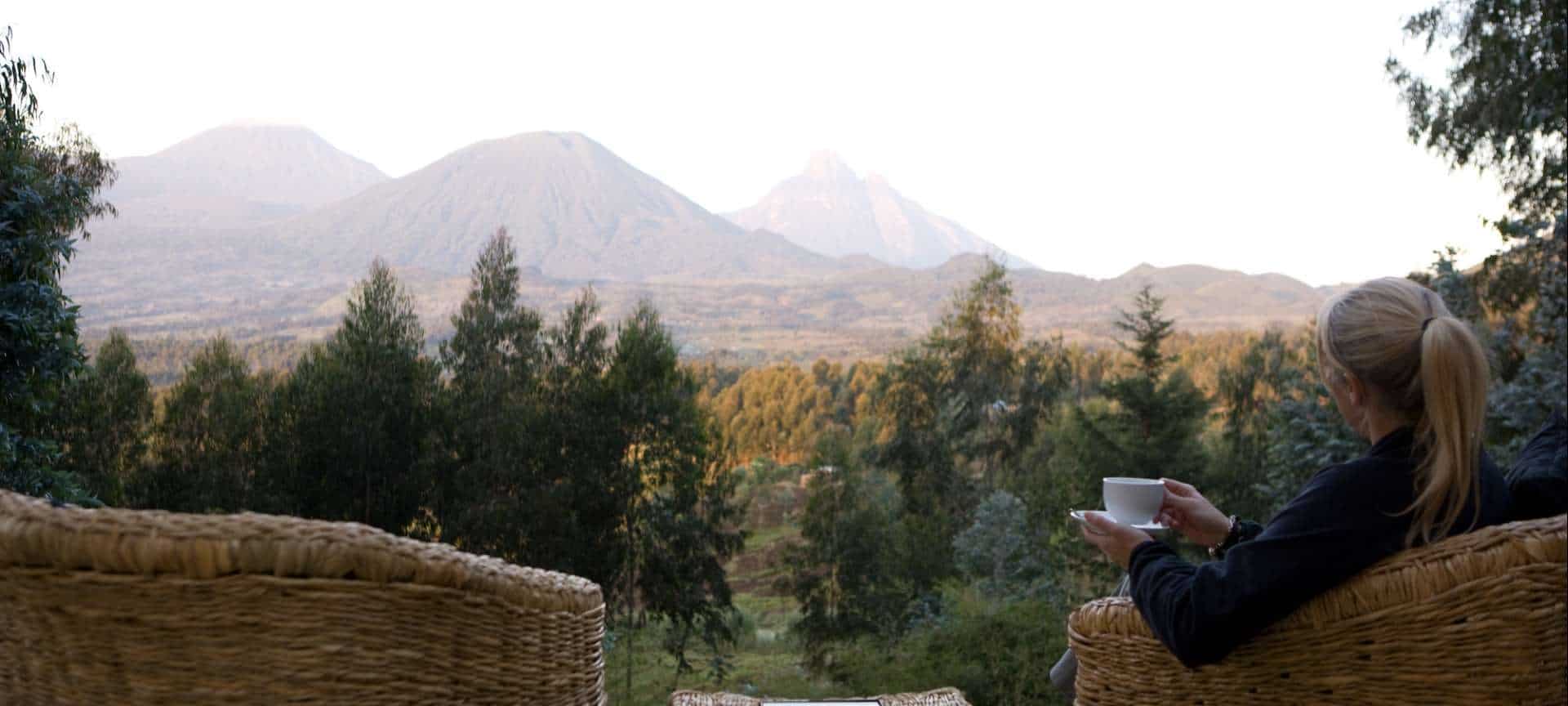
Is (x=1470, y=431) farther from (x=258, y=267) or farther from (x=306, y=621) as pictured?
(x=258, y=267)

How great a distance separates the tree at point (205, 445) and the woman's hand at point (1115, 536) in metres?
5.41

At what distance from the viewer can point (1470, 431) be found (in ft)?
3.98

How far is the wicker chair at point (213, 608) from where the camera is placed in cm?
100

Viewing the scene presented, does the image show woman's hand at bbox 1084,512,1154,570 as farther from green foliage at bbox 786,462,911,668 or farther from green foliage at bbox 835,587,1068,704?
green foliage at bbox 786,462,911,668

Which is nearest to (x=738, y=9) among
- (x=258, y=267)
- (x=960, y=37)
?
(x=960, y=37)

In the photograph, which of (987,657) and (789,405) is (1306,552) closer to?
(987,657)

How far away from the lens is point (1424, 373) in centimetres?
123

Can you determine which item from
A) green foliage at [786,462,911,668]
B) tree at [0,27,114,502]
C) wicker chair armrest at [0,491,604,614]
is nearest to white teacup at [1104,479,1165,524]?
wicker chair armrest at [0,491,604,614]

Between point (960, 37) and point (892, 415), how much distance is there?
4370 millimetres

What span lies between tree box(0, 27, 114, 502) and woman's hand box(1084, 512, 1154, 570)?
3.75 metres

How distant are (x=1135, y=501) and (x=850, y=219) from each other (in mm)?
16408

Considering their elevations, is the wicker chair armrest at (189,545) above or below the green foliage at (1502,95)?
below

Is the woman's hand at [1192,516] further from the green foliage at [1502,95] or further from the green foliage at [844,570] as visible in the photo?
the green foliage at [844,570]

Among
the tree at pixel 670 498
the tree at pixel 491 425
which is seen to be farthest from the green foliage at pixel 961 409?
the tree at pixel 491 425
